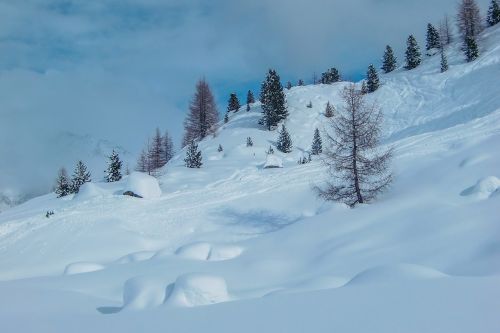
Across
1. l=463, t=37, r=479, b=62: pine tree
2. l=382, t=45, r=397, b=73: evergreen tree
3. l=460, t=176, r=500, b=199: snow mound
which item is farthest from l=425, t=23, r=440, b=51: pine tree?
l=460, t=176, r=500, b=199: snow mound

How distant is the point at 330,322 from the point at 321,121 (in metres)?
51.8

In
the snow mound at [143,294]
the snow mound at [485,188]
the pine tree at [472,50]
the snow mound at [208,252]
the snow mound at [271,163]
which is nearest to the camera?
the snow mound at [143,294]

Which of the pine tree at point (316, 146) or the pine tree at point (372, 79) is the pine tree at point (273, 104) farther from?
the pine tree at point (372, 79)

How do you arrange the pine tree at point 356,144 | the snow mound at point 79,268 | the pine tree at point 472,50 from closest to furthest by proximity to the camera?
the snow mound at point 79,268 → the pine tree at point 356,144 → the pine tree at point 472,50

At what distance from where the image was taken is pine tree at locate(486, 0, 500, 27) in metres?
63.1

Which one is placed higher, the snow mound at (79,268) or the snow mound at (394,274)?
the snow mound at (394,274)

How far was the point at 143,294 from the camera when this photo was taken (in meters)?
7.39

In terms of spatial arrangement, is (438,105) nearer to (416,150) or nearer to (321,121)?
(321,121)

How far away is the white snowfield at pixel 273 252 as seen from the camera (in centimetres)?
446

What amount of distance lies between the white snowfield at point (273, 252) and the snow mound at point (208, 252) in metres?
0.05

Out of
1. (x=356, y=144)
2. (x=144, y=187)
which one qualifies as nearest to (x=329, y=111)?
(x=144, y=187)

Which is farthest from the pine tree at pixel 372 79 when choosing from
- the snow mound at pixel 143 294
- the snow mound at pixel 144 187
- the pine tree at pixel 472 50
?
the snow mound at pixel 143 294

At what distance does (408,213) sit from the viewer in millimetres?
13992

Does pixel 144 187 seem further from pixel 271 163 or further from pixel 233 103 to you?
pixel 233 103
